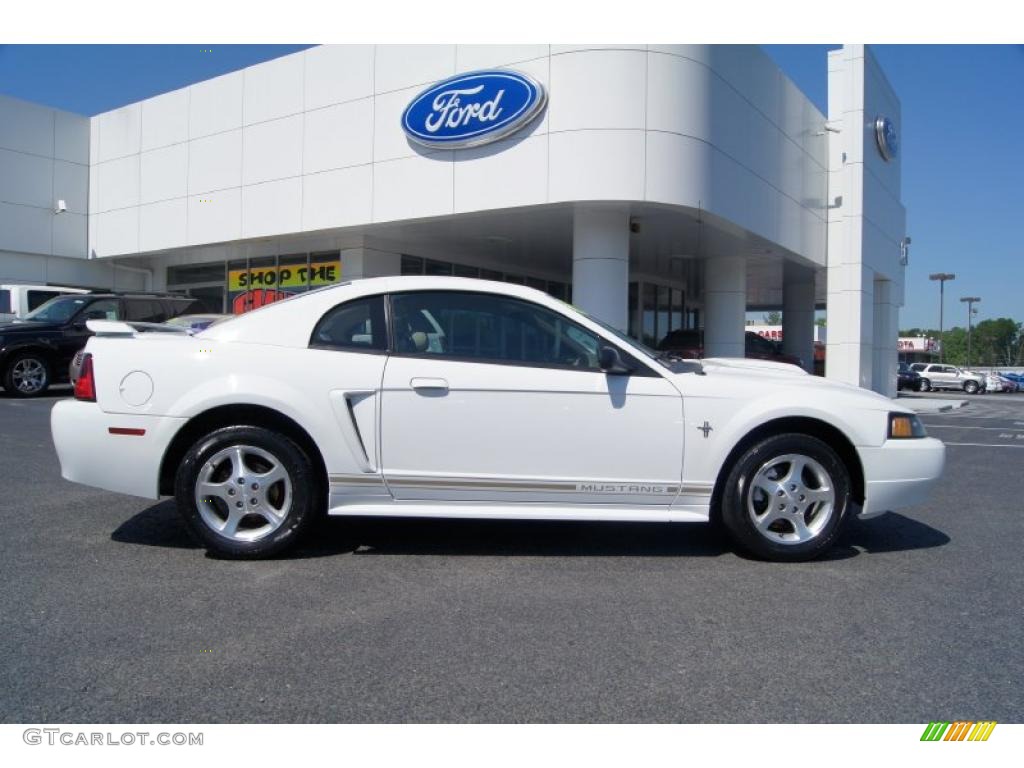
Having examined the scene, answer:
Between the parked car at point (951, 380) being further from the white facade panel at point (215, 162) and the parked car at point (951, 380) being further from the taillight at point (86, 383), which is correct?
the taillight at point (86, 383)

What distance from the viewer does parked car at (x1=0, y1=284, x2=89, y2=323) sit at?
596 inches

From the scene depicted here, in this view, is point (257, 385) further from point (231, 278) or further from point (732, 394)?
point (231, 278)

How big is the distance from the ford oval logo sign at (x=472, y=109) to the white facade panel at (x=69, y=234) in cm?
1146

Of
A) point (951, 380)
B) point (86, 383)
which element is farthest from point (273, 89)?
point (951, 380)

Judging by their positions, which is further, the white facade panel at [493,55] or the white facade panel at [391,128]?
the white facade panel at [391,128]

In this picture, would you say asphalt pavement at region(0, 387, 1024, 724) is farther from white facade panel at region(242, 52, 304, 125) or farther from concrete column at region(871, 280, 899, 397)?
concrete column at region(871, 280, 899, 397)

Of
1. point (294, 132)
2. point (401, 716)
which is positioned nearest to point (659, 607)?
point (401, 716)

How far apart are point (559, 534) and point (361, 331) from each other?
1833 mm

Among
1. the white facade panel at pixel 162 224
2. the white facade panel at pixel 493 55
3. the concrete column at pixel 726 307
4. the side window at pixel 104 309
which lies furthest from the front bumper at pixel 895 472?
the white facade panel at pixel 162 224

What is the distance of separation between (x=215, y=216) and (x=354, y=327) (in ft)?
48.7

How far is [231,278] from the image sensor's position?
66.0 feet

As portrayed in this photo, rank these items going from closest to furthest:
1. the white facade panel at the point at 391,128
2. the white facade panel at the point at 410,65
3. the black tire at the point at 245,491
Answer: the black tire at the point at 245,491 → the white facade panel at the point at 410,65 → the white facade panel at the point at 391,128

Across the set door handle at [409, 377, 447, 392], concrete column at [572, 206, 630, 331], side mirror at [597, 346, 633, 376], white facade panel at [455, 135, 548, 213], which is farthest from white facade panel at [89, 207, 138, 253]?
side mirror at [597, 346, 633, 376]

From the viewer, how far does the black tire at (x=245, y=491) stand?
4316 mm
